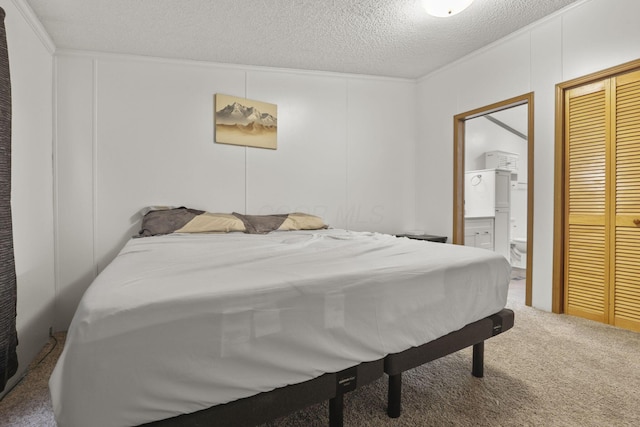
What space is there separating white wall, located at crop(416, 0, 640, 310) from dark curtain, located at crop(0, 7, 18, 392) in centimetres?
388

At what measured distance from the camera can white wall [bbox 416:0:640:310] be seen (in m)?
2.50

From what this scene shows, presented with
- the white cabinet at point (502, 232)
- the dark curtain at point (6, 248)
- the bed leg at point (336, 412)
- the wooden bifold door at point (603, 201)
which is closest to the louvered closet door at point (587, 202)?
the wooden bifold door at point (603, 201)

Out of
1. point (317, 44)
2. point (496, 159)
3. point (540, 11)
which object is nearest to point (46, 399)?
point (317, 44)

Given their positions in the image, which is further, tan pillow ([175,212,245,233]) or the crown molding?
tan pillow ([175,212,245,233])

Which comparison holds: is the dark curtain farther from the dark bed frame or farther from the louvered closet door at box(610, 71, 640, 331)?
the louvered closet door at box(610, 71, 640, 331)

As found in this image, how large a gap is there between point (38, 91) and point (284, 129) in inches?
83.6

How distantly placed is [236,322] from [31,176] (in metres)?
2.37

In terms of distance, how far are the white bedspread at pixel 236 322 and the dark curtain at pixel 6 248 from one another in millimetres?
760

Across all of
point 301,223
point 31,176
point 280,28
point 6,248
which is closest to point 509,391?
point 301,223

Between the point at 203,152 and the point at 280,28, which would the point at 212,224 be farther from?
the point at 280,28

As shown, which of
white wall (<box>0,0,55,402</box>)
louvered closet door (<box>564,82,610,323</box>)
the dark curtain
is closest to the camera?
the dark curtain

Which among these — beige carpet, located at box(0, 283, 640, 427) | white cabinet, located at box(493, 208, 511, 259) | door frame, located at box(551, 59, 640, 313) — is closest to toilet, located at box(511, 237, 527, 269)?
white cabinet, located at box(493, 208, 511, 259)

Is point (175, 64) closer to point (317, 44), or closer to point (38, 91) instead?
point (38, 91)

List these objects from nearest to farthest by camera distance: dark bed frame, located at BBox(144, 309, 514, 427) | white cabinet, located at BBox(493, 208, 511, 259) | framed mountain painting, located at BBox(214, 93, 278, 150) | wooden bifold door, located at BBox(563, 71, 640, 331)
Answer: dark bed frame, located at BBox(144, 309, 514, 427)
wooden bifold door, located at BBox(563, 71, 640, 331)
framed mountain painting, located at BBox(214, 93, 278, 150)
white cabinet, located at BBox(493, 208, 511, 259)
